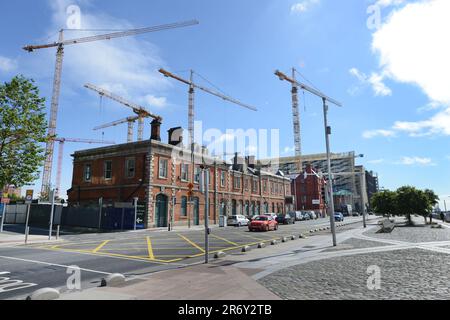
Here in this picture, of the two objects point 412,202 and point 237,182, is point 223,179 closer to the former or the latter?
point 237,182

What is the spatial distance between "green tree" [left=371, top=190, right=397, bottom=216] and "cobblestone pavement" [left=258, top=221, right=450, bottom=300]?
73.5 ft

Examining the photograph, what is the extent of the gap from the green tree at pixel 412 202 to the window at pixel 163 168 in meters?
26.0

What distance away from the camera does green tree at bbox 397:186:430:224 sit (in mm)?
31248

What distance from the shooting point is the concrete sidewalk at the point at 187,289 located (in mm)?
7082

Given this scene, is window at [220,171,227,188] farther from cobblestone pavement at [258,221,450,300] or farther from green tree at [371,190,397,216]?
cobblestone pavement at [258,221,450,300]

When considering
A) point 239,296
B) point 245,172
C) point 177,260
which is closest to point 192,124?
point 245,172

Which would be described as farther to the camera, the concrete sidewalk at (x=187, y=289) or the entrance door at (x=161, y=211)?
the entrance door at (x=161, y=211)

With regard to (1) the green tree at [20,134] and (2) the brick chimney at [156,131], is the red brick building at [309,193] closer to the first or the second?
(2) the brick chimney at [156,131]

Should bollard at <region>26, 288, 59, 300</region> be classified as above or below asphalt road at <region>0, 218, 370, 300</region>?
above

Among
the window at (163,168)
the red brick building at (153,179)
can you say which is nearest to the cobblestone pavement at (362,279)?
the red brick building at (153,179)

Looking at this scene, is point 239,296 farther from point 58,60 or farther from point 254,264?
point 58,60

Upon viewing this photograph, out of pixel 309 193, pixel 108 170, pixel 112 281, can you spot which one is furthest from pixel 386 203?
pixel 309 193

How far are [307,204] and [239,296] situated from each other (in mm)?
84963

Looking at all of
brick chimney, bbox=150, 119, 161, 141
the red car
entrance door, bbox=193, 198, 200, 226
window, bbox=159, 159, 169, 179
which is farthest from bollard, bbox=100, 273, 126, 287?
entrance door, bbox=193, 198, 200, 226
